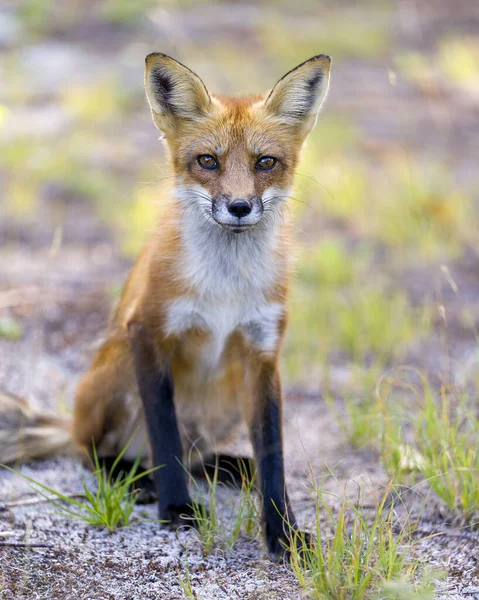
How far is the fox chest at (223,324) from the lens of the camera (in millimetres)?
3461

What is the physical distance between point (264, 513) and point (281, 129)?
1734 mm

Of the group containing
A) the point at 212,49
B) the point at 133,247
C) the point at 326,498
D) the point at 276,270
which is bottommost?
the point at 326,498

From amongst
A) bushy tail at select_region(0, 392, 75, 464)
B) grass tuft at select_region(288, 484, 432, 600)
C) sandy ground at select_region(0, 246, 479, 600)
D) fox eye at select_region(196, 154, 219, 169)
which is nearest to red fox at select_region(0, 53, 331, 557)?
fox eye at select_region(196, 154, 219, 169)

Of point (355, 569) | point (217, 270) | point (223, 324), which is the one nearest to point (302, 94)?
point (217, 270)

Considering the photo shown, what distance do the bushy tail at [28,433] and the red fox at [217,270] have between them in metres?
0.76

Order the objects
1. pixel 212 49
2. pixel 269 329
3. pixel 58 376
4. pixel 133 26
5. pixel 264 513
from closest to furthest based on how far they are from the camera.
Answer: pixel 264 513 → pixel 269 329 → pixel 58 376 → pixel 212 49 → pixel 133 26

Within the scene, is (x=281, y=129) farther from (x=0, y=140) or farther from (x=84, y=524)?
(x=0, y=140)

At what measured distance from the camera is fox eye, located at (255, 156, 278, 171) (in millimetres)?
3410

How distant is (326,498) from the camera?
3803 millimetres

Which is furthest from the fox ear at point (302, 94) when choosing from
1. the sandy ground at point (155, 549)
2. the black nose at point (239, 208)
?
the sandy ground at point (155, 549)

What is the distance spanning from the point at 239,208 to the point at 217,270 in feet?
1.42

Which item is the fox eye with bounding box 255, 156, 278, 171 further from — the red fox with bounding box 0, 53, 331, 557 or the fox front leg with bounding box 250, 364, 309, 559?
the fox front leg with bounding box 250, 364, 309, 559

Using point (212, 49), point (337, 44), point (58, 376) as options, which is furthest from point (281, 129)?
point (337, 44)

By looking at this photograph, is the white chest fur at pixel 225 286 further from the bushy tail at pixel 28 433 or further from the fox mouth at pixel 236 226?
the bushy tail at pixel 28 433
